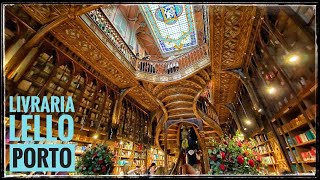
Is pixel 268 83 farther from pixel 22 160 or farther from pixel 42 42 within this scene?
pixel 42 42

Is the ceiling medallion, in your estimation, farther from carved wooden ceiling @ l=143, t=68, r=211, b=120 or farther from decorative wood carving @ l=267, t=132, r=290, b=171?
decorative wood carving @ l=267, t=132, r=290, b=171

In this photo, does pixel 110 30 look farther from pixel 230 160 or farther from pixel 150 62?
pixel 230 160

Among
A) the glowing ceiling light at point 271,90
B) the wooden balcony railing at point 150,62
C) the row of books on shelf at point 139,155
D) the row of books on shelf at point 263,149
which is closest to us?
the glowing ceiling light at point 271,90

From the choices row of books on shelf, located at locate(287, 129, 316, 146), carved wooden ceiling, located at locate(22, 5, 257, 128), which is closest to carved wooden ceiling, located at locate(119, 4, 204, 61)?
carved wooden ceiling, located at locate(22, 5, 257, 128)

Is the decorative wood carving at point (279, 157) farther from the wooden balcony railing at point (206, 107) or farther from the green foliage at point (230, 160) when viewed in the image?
the wooden balcony railing at point (206, 107)

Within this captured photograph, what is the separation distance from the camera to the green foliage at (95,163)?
3094mm

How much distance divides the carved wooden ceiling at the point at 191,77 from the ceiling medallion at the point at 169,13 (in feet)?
3.93

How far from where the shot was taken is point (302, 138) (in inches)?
111

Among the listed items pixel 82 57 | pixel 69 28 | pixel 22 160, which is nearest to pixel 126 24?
pixel 82 57

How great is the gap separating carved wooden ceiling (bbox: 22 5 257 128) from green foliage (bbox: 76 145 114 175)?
107 inches

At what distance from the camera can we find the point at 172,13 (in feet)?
27.0

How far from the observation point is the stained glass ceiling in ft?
26.8

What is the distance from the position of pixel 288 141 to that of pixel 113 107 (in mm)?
5301

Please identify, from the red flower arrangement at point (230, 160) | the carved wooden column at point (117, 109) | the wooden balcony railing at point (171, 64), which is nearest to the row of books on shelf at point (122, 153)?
the carved wooden column at point (117, 109)
